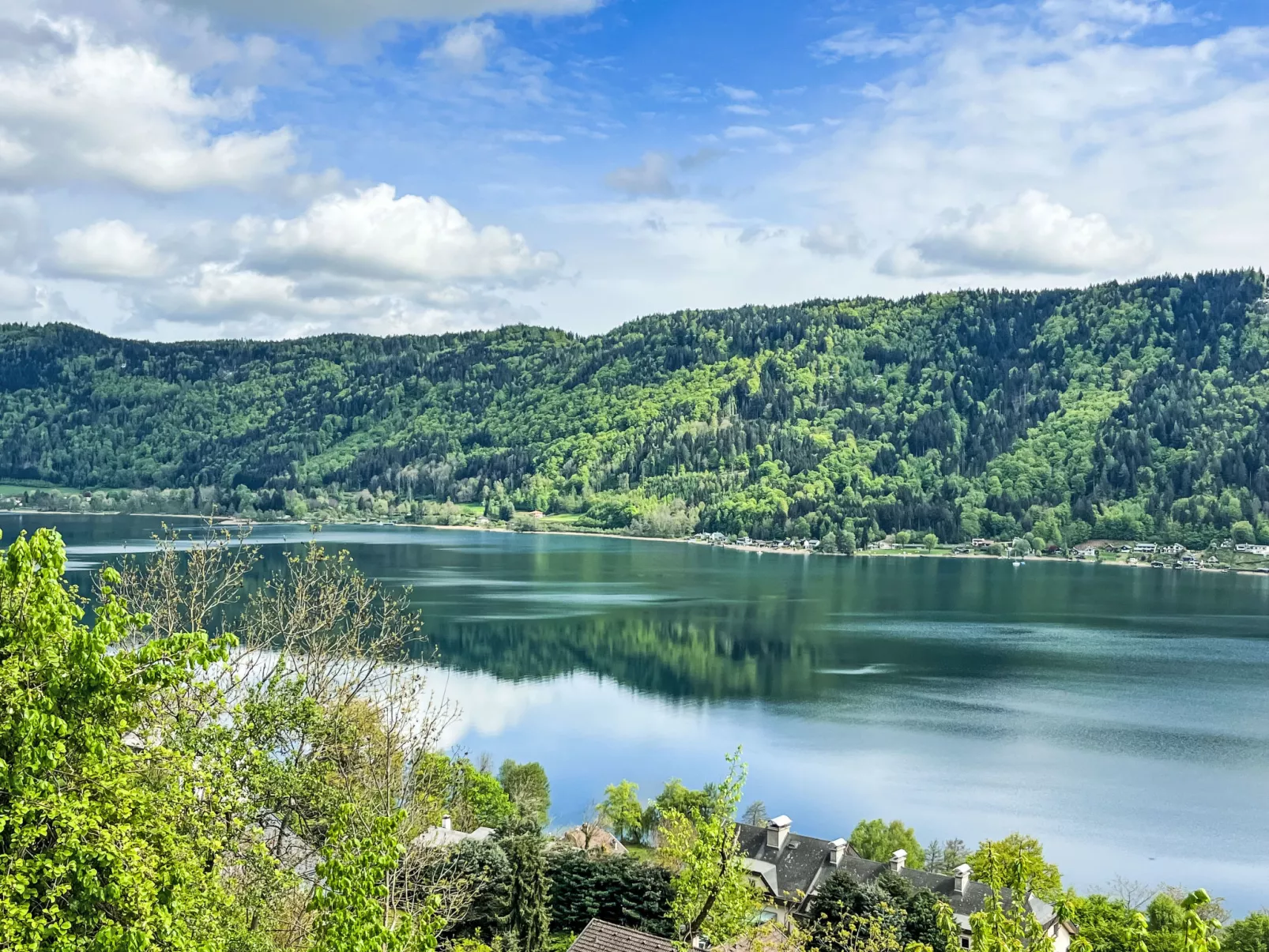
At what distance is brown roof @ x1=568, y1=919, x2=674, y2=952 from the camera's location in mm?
17422

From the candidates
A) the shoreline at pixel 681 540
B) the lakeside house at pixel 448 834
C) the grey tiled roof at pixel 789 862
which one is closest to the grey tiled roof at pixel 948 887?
the grey tiled roof at pixel 789 862

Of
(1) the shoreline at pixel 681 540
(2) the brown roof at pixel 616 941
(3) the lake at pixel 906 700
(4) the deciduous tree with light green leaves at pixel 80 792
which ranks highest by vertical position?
(4) the deciduous tree with light green leaves at pixel 80 792

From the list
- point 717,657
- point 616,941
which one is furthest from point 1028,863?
point 717,657

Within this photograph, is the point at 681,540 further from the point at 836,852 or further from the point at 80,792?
the point at 80,792

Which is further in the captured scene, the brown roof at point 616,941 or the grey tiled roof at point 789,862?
the grey tiled roof at point 789,862

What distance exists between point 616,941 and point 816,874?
11.1 m

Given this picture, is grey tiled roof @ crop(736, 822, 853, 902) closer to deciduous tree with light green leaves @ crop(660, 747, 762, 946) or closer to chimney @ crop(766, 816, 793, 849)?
chimney @ crop(766, 816, 793, 849)

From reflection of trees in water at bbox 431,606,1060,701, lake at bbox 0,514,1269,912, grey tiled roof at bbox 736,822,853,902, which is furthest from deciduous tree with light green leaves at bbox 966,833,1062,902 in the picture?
reflection of trees in water at bbox 431,606,1060,701

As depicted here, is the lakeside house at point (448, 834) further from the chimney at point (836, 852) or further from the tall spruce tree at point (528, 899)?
the chimney at point (836, 852)

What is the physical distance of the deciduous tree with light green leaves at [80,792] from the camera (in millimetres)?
7125

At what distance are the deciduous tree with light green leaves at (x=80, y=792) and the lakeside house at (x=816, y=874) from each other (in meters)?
19.1

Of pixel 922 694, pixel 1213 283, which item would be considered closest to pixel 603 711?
pixel 922 694

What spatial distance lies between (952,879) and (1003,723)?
24.0 meters

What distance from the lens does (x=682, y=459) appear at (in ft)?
609
